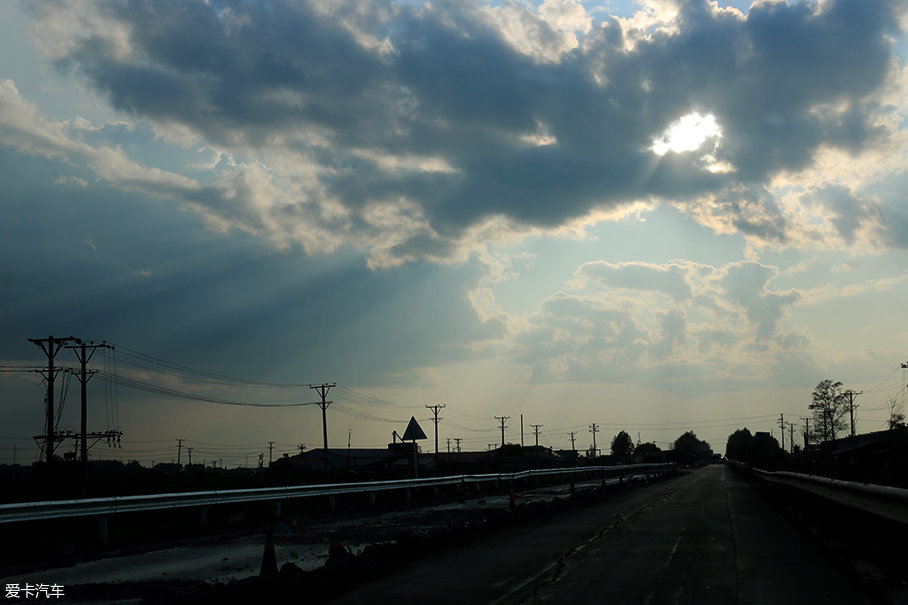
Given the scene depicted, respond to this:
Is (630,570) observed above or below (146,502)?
below

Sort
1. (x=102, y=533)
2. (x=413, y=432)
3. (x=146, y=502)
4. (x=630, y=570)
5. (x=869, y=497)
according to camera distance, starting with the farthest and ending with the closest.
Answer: (x=413, y=432) → (x=146, y=502) → (x=102, y=533) → (x=630, y=570) → (x=869, y=497)

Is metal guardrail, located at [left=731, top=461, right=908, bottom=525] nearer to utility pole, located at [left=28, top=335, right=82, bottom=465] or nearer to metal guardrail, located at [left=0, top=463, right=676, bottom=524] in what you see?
metal guardrail, located at [left=0, top=463, right=676, bottom=524]

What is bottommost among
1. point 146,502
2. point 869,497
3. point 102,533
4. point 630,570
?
point 102,533

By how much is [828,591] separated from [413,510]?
64.2ft

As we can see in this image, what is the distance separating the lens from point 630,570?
11.6 meters

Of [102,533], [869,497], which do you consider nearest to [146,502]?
[102,533]

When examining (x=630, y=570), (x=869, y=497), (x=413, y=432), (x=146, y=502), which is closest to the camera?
(x=869, y=497)

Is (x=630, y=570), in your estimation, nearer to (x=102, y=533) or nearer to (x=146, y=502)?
(x=102, y=533)

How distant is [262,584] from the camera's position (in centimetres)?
983

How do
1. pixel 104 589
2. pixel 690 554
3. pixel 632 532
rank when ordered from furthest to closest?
pixel 632 532
pixel 690 554
pixel 104 589

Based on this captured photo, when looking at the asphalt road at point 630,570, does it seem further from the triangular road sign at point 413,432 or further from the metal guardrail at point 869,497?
the triangular road sign at point 413,432

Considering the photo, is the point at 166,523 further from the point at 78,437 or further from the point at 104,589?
the point at 78,437

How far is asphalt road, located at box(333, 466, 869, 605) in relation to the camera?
31.5 ft

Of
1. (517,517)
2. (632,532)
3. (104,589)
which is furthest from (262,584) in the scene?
(517,517)
